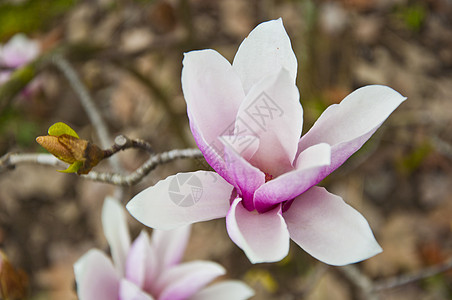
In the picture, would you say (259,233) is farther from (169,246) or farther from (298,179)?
(169,246)

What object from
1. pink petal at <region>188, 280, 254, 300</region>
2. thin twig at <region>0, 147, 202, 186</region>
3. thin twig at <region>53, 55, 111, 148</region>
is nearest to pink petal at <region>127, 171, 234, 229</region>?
thin twig at <region>0, 147, 202, 186</region>

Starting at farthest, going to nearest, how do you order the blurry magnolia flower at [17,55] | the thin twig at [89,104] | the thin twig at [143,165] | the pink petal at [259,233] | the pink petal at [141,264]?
the blurry magnolia flower at [17,55]
the thin twig at [89,104]
the pink petal at [141,264]
the thin twig at [143,165]
the pink petal at [259,233]

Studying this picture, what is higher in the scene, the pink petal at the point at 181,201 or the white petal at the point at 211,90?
the white petal at the point at 211,90

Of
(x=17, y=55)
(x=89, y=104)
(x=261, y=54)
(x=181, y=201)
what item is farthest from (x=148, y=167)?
(x=17, y=55)

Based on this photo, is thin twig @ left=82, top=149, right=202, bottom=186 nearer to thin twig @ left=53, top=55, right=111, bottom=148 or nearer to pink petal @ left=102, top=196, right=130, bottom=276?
pink petal @ left=102, top=196, right=130, bottom=276

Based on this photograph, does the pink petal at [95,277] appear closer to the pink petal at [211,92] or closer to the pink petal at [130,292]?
the pink petal at [130,292]

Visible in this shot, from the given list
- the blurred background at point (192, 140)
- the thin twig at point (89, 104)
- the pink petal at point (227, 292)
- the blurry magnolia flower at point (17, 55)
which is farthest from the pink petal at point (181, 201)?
the blurry magnolia flower at point (17, 55)
